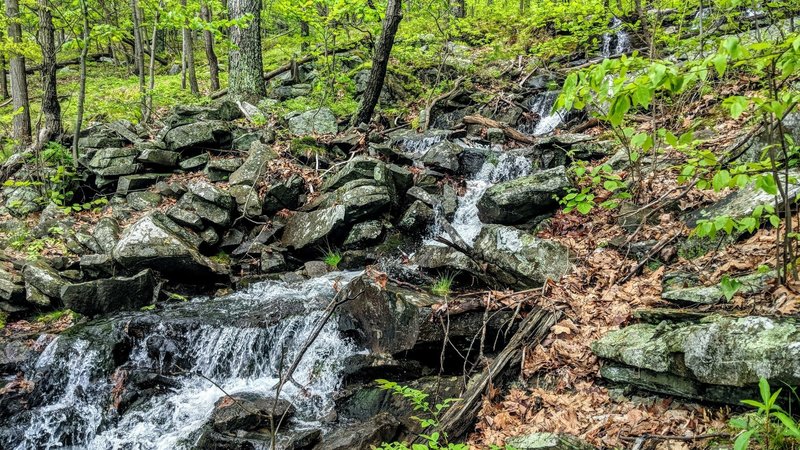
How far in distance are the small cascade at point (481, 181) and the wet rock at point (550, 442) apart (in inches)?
227

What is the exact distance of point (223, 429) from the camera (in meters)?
5.49

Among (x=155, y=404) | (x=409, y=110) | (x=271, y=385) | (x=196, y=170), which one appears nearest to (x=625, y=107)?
(x=271, y=385)

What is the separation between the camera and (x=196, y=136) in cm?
1103

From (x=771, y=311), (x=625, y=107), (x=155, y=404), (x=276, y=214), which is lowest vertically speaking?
(x=155, y=404)

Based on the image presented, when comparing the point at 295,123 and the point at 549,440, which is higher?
the point at 295,123

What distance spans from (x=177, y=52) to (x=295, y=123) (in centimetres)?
2339

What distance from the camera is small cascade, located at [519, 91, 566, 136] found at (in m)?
12.9

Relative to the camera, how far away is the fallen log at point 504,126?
12.0 m

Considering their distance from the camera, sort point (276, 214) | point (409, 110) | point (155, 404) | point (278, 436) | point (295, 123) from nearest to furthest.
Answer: point (278, 436), point (155, 404), point (276, 214), point (295, 123), point (409, 110)

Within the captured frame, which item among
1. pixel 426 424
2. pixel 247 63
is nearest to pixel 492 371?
pixel 426 424

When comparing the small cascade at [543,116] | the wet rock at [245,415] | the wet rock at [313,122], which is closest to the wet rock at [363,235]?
the wet rock at [245,415]

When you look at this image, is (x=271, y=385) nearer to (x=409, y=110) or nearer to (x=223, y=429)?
(x=223, y=429)

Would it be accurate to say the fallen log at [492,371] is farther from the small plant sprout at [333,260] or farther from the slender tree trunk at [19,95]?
the slender tree trunk at [19,95]

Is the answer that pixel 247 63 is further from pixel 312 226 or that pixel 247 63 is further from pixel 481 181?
pixel 481 181
